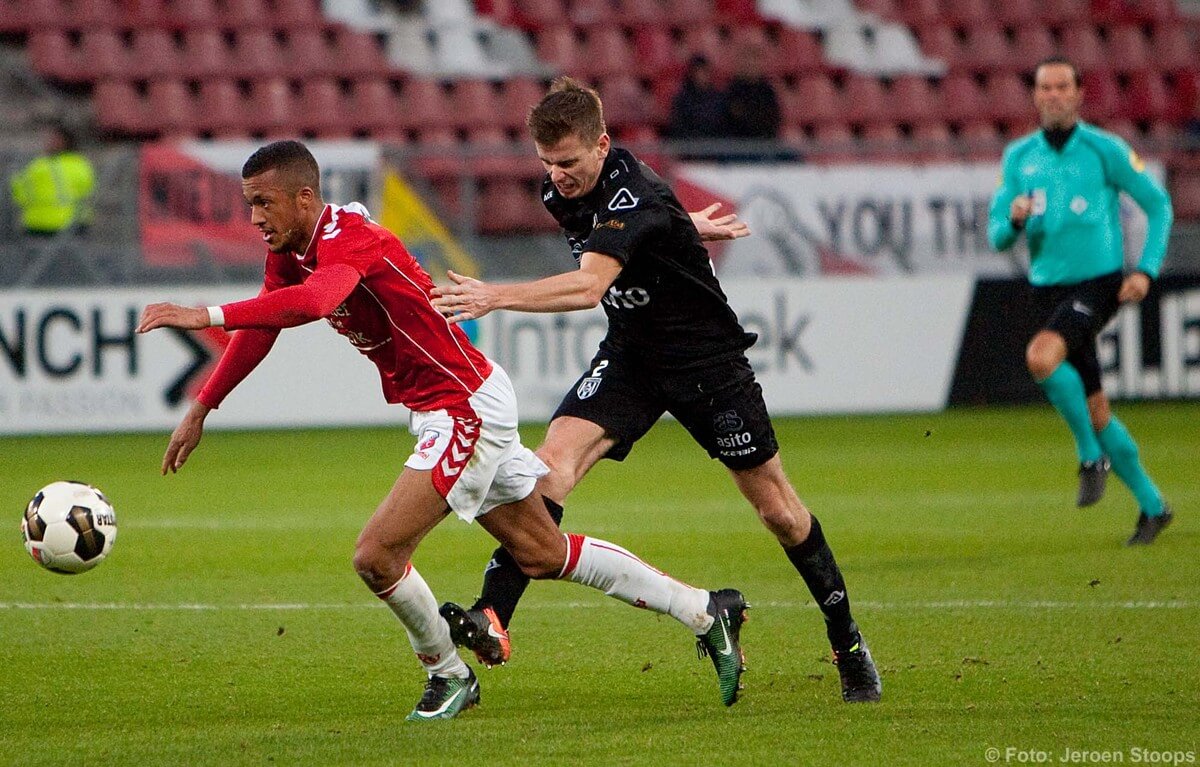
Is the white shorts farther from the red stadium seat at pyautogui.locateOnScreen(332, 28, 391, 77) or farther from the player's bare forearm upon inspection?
the red stadium seat at pyautogui.locateOnScreen(332, 28, 391, 77)

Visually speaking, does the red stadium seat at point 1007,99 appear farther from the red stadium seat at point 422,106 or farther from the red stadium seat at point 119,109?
the red stadium seat at point 119,109

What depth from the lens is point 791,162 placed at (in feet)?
50.1

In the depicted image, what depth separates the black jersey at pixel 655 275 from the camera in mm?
5129

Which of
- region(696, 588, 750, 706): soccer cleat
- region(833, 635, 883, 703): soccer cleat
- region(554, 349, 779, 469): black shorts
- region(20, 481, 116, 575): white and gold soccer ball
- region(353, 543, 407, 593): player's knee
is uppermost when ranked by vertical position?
region(554, 349, 779, 469): black shorts

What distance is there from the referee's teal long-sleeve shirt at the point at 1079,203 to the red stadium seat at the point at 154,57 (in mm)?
10202

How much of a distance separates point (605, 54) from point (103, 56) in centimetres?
506

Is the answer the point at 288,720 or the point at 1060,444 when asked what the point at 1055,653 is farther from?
the point at 1060,444

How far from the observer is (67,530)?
18.0 feet

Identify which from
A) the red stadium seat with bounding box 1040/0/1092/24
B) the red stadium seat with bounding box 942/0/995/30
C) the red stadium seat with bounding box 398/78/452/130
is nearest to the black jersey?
the red stadium seat with bounding box 398/78/452/130

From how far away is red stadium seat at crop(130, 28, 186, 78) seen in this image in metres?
16.9

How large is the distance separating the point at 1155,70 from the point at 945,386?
650 centimetres

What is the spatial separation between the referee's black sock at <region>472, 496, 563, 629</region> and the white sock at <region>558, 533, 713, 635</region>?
164mm

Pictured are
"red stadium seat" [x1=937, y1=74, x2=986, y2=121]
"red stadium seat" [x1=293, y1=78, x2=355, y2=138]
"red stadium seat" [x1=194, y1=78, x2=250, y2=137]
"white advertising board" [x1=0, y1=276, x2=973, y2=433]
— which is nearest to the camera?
"white advertising board" [x1=0, y1=276, x2=973, y2=433]

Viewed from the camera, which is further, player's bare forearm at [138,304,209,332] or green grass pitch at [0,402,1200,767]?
green grass pitch at [0,402,1200,767]
